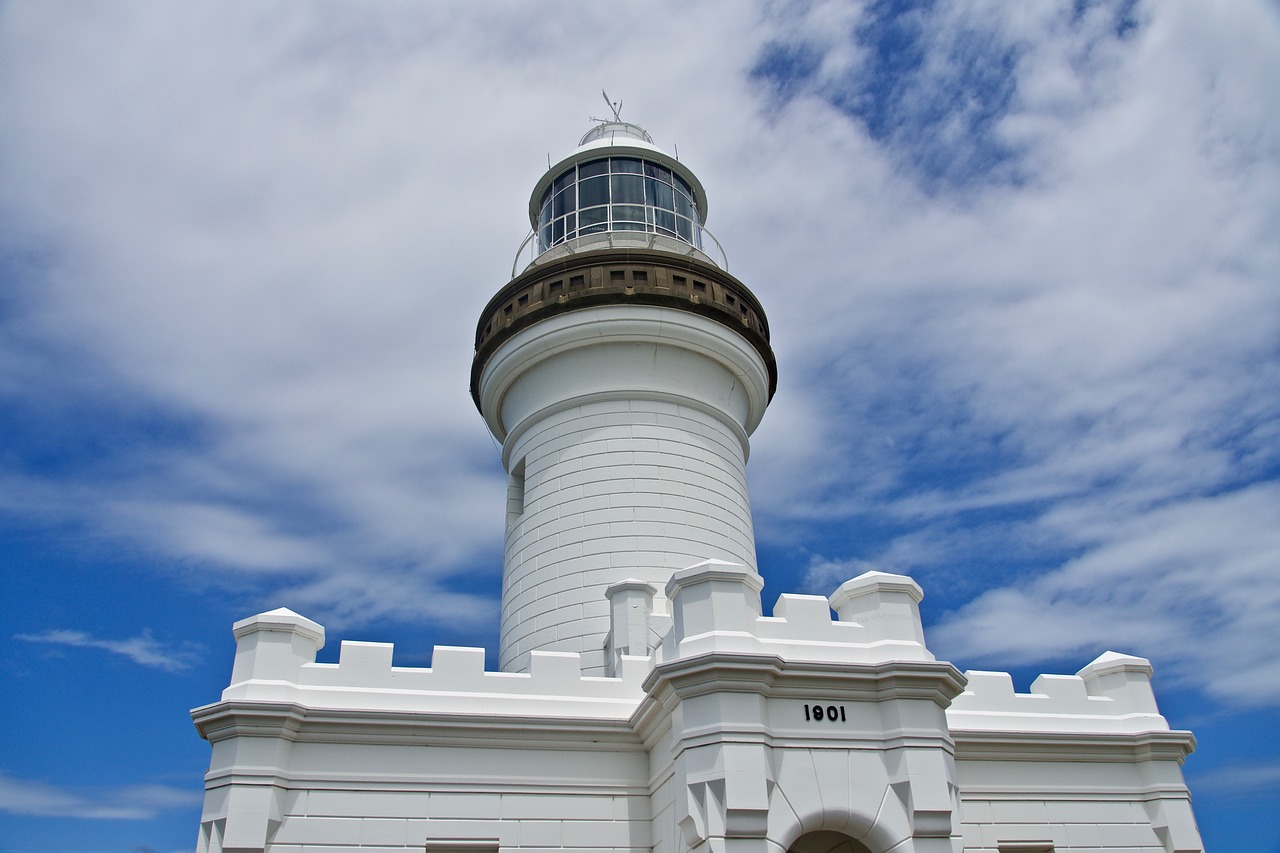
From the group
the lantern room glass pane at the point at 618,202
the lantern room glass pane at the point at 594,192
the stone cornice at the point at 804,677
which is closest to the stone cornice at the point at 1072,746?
the stone cornice at the point at 804,677

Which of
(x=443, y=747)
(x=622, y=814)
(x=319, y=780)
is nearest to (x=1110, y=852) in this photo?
(x=622, y=814)

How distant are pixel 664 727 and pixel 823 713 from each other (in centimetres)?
162

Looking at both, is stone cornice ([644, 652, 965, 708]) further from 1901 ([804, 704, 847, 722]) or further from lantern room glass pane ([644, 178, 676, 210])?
lantern room glass pane ([644, 178, 676, 210])

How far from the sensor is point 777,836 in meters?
8.01

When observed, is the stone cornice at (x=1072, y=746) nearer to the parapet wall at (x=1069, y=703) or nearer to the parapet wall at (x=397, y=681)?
the parapet wall at (x=1069, y=703)

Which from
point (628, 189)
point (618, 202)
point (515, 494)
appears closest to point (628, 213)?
point (618, 202)

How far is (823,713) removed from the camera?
8570 millimetres

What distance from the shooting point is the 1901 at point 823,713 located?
8.54m

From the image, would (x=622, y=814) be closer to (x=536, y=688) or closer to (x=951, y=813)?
(x=536, y=688)

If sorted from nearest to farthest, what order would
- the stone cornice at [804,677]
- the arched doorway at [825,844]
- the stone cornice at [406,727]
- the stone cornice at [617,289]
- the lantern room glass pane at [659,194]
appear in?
the stone cornice at [804,677] < the stone cornice at [406,727] < the arched doorway at [825,844] < the stone cornice at [617,289] < the lantern room glass pane at [659,194]

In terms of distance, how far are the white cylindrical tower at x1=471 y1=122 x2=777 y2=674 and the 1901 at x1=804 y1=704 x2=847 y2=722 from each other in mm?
3807

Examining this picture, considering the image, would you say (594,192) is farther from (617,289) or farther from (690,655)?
(690,655)

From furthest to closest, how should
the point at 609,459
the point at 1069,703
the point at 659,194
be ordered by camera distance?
the point at 659,194, the point at 609,459, the point at 1069,703

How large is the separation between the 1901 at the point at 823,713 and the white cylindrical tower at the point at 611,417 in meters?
3.81
